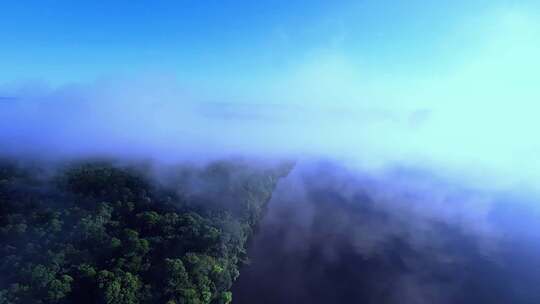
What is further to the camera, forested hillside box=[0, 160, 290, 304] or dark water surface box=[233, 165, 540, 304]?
dark water surface box=[233, 165, 540, 304]

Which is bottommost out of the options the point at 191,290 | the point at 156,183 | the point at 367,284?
the point at 367,284

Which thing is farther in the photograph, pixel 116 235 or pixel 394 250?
pixel 394 250

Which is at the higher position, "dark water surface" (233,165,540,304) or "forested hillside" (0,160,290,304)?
"forested hillside" (0,160,290,304)

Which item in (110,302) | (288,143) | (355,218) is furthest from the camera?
(288,143)

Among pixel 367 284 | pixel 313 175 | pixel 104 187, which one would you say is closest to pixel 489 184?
pixel 313 175

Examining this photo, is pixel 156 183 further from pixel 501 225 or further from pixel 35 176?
pixel 501 225
